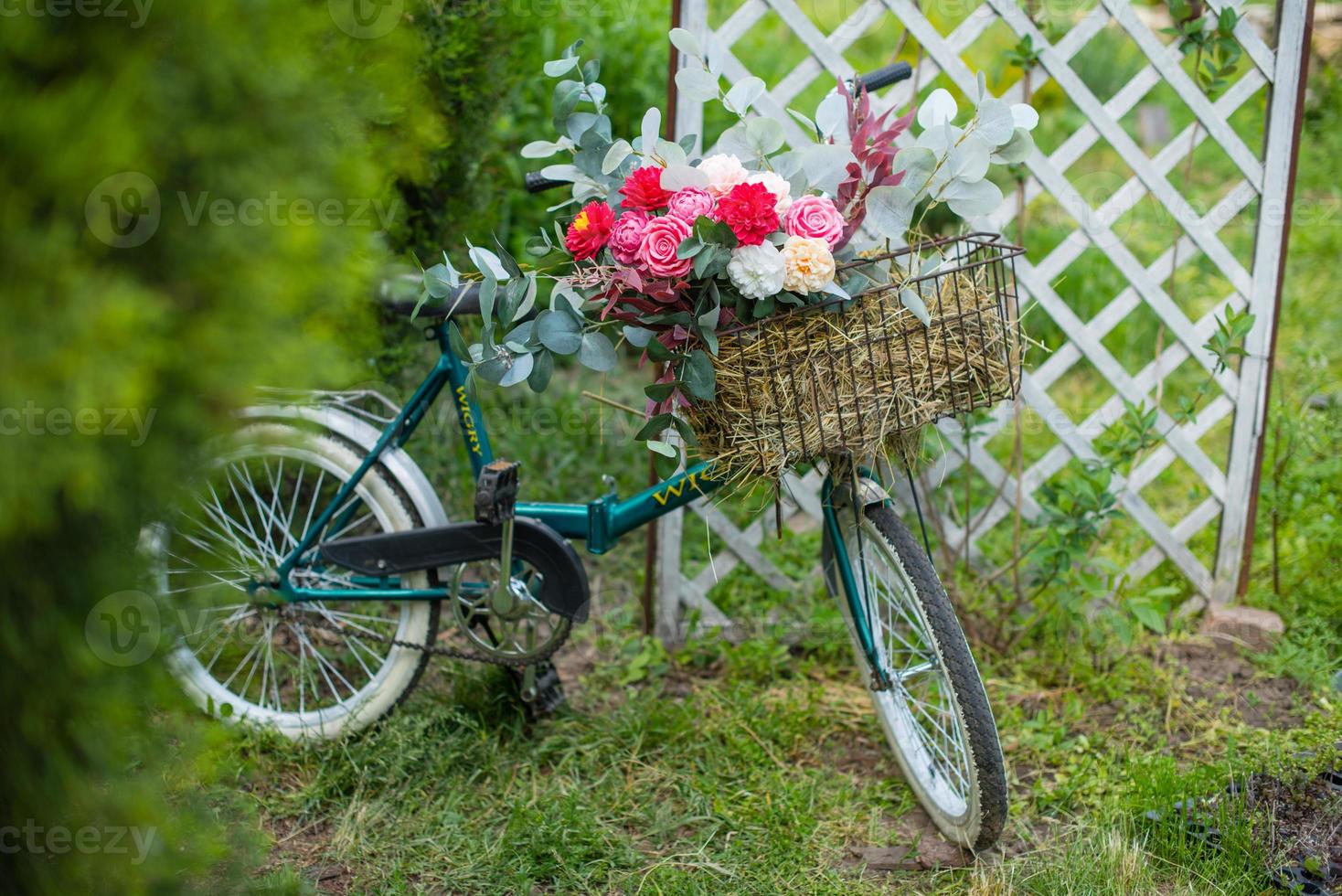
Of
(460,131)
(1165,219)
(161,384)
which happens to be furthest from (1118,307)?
(161,384)

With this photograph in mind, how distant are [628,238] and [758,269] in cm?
21

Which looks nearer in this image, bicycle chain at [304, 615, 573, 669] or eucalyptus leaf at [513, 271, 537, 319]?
eucalyptus leaf at [513, 271, 537, 319]

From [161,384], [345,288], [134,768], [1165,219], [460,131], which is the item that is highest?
[460,131]

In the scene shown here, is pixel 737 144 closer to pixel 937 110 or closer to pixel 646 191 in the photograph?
pixel 646 191

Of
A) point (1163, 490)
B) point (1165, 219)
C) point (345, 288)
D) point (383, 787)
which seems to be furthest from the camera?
point (1163, 490)

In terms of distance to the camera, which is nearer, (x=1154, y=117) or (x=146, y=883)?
(x=146, y=883)

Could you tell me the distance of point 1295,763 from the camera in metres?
2.01

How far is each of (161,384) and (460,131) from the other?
1.72 m

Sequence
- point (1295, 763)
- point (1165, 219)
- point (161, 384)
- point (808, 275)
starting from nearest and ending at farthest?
point (161, 384) < point (808, 275) < point (1295, 763) < point (1165, 219)

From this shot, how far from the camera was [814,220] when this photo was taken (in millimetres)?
1618

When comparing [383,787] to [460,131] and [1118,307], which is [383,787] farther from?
[1118,307]

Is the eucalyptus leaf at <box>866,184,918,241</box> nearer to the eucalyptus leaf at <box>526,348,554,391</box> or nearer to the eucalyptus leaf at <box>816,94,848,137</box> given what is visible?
the eucalyptus leaf at <box>816,94,848,137</box>

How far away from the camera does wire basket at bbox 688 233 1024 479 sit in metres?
1.69

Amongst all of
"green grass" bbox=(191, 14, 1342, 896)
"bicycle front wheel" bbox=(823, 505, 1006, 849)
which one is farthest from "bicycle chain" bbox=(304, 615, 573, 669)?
"bicycle front wheel" bbox=(823, 505, 1006, 849)
